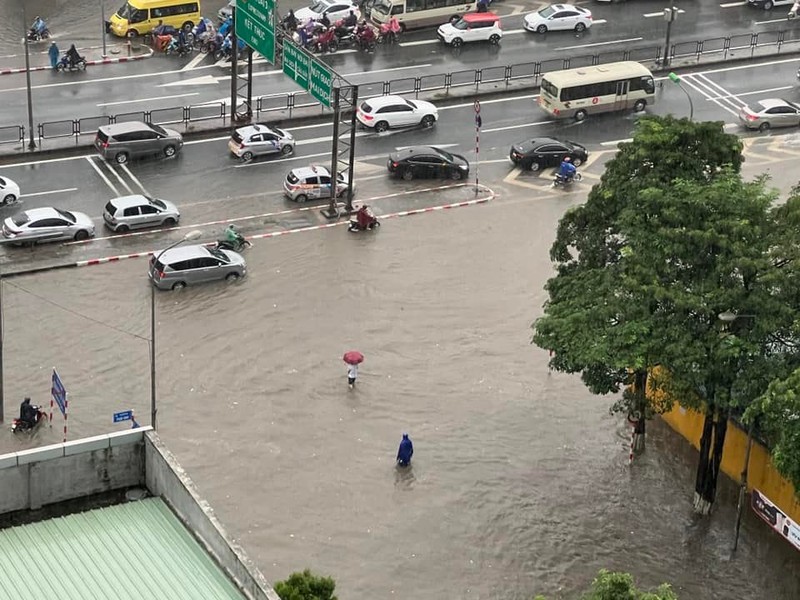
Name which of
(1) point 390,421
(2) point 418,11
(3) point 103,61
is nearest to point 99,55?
(3) point 103,61

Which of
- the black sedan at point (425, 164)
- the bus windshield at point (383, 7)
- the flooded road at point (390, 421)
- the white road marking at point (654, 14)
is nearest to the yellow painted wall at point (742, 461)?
the flooded road at point (390, 421)

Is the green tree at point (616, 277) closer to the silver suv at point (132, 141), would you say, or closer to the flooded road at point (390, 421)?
the flooded road at point (390, 421)

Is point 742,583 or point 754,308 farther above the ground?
point 754,308

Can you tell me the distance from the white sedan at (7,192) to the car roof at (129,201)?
4.00 metres

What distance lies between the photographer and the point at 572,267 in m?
42.9

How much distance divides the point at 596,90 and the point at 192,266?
76.9 ft

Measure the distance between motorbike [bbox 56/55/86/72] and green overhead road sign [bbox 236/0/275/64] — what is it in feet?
37.8

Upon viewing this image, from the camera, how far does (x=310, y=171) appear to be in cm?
5909

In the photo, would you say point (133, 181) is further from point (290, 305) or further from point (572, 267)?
point (572, 267)

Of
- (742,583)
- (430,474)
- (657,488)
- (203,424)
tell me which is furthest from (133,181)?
(742,583)

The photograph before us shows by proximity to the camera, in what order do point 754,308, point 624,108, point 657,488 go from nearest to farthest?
point 754,308 → point 657,488 → point 624,108

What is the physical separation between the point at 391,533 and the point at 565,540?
15.9ft

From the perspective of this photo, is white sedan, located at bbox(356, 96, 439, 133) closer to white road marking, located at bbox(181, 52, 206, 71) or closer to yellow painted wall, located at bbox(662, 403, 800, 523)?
white road marking, located at bbox(181, 52, 206, 71)

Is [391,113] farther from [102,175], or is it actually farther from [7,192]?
[7,192]
